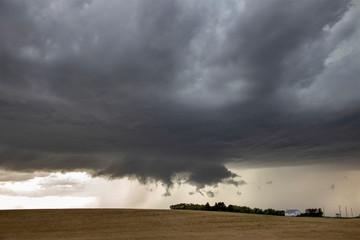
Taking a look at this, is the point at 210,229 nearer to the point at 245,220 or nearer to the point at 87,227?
the point at 245,220

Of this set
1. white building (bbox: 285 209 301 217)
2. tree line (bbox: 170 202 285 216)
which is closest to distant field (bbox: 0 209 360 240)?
tree line (bbox: 170 202 285 216)

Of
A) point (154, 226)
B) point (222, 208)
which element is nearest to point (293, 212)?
point (222, 208)

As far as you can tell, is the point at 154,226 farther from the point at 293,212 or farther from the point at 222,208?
the point at 293,212

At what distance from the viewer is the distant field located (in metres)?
36.5

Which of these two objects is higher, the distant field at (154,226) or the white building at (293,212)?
the white building at (293,212)

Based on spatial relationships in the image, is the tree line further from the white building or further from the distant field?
the distant field

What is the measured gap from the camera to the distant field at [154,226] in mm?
36469

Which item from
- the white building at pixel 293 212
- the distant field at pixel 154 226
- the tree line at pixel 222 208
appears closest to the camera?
the distant field at pixel 154 226

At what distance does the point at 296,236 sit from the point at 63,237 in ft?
81.6

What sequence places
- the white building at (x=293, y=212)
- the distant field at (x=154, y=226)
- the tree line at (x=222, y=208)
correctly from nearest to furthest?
the distant field at (x=154, y=226) < the tree line at (x=222, y=208) < the white building at (x=293, y=212)

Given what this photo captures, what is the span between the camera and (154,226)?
42.8 metres

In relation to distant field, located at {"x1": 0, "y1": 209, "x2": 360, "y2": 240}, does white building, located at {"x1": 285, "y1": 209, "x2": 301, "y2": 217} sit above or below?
above

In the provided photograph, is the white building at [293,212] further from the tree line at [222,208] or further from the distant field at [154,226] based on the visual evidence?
the distant field at [154,226]

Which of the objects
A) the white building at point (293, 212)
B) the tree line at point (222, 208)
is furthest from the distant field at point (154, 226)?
the white building at point (293, 212)
